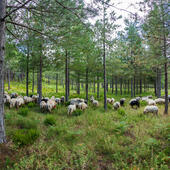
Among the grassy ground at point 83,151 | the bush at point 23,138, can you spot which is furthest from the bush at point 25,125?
the bush at point 23,138

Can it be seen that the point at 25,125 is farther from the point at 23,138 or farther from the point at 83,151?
the point at 83,151

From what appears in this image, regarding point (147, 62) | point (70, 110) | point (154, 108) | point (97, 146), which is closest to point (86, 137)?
point (97, 146)

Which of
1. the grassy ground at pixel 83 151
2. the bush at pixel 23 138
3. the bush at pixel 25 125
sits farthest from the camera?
the bush at pixel 25 125

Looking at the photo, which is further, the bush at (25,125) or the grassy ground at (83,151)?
the bush at (25,125)

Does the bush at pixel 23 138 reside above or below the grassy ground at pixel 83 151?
above

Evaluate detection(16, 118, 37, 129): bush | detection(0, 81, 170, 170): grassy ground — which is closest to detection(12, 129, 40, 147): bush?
detection(0, 81, 170, 170): grassy ground

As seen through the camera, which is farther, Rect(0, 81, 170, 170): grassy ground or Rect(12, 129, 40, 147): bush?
Rect(12, 129, 40, 147): bush

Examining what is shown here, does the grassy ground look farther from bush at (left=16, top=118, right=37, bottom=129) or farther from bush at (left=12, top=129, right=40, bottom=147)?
bush at (left=16, top=118, right=37, bottom=129)

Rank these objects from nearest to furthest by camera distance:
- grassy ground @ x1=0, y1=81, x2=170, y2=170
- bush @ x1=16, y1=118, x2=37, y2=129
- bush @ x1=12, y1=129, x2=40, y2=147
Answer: grassy ground @ x1=0, y1=81, x2=170, y2=170 < bush @ x1=12, y1=129, x2=40, y2=147 < bush @ x1=16, y1=118, x2=37, y2=129

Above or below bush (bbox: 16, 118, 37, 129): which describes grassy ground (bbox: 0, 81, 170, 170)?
below

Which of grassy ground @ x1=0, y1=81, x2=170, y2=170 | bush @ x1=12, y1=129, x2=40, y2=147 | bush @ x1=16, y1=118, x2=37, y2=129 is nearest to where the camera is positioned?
grassy ground @ x1=0, y1=81, x2=170, y2=170

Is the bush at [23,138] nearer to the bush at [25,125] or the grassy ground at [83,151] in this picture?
the grassy ground at [83,151]

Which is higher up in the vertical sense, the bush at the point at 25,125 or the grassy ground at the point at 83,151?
the bush at the point at 25,125

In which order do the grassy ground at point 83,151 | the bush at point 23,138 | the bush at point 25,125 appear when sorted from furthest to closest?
the bush at point 25,125 → the bush at point 23,138 → the grassy ground at point 83,151
